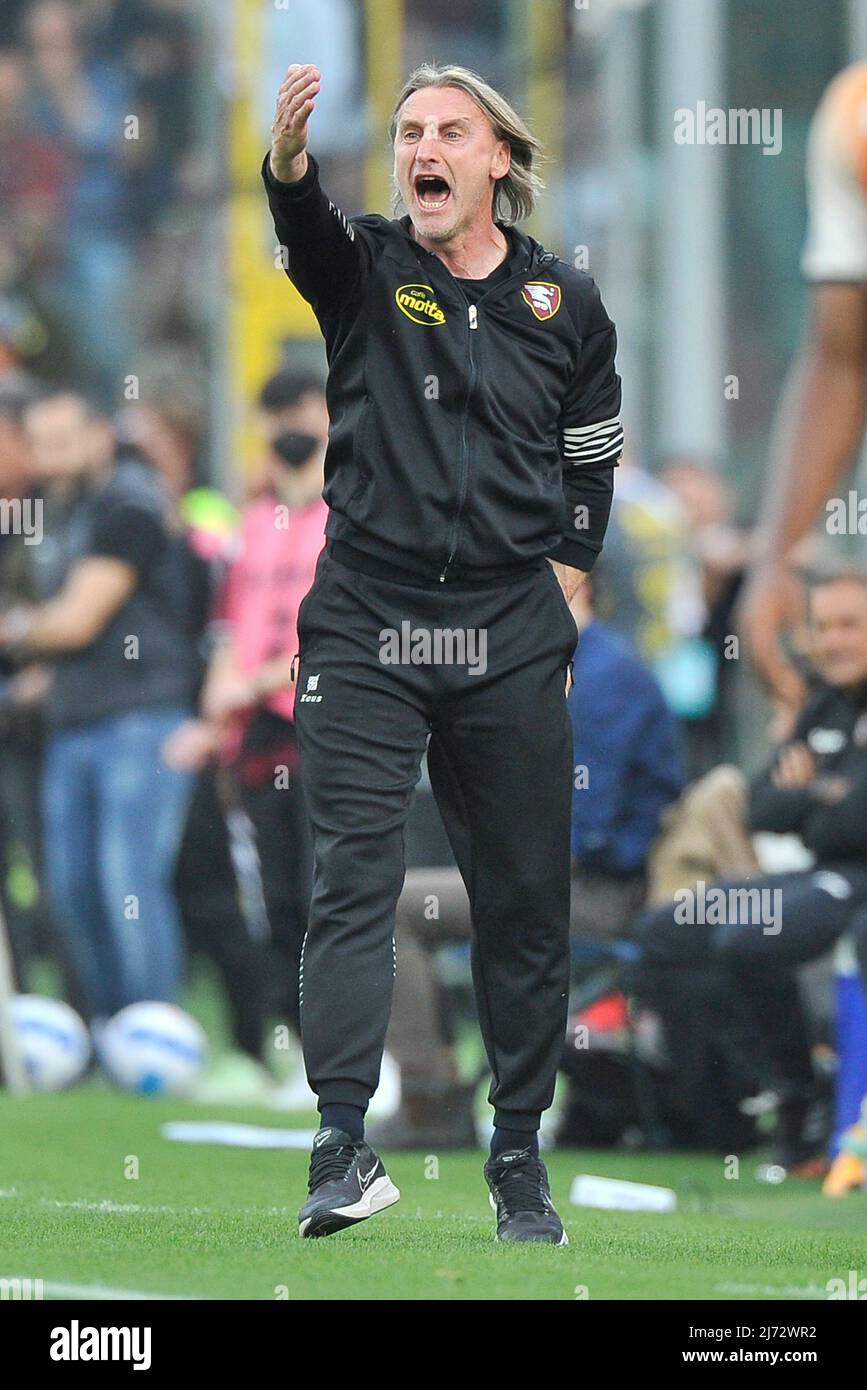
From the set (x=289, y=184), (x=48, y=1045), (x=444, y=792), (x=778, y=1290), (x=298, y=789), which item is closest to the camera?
(x=778, y=1290)

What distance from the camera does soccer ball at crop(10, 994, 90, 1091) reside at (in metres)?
10.2

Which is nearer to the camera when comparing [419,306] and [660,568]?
[419,306]

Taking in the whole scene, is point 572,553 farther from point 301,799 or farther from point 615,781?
point 301,799

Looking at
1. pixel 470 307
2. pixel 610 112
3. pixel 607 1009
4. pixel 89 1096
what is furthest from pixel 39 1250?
pixel 610 112

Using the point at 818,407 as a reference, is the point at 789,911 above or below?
below

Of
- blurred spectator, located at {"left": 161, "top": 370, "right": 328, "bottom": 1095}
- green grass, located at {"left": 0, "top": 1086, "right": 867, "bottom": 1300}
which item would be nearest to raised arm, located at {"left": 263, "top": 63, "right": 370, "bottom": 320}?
green grass, located at {"left": 0, "top": 1086, "right": 867, "bottom": 1300}

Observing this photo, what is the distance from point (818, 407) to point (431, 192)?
3.72ft

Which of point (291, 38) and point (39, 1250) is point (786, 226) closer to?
point (291, 38)

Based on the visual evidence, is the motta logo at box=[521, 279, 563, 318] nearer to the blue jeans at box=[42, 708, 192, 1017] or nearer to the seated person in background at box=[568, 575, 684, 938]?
the seated person in background at box=[568, 575, 684, 938]

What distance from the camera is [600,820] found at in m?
9.05

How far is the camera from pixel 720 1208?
23.5ft

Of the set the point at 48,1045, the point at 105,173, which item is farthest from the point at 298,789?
the point at 105,173

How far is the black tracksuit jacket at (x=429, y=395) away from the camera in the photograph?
5516 millimetres
